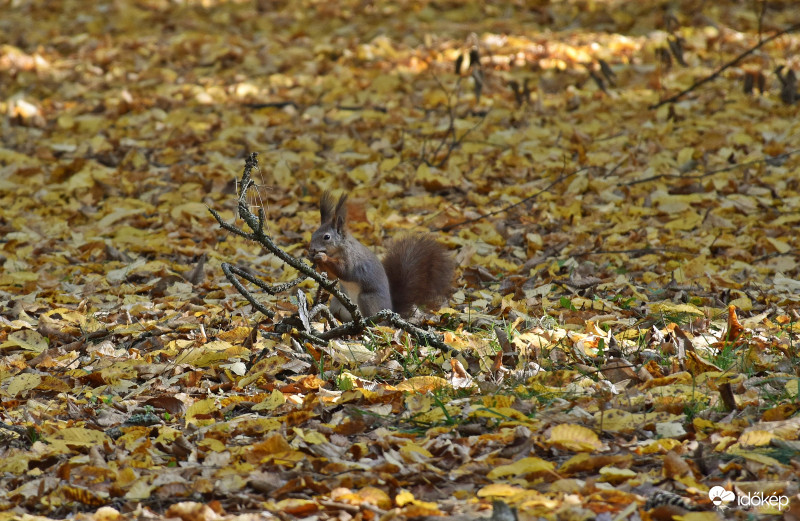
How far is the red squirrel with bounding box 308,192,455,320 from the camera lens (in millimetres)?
3852

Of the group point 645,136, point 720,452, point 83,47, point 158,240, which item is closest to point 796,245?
point 645,136

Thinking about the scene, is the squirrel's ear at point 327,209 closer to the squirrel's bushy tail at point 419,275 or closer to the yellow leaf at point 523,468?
the squirrel's bushy tail at point 419,275

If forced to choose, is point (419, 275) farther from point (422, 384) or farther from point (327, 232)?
point (422, 384)

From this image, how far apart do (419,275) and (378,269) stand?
0.63 ft

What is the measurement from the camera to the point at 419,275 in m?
3.87

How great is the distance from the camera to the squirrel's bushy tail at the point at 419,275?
384 centimetres

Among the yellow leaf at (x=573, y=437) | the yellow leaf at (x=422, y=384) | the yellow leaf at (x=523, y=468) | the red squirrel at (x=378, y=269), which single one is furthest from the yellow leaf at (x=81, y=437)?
the red squirrel at (x=378, y=269)

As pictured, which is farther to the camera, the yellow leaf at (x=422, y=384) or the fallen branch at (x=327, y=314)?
the fallen branch at (x=327, y=314)

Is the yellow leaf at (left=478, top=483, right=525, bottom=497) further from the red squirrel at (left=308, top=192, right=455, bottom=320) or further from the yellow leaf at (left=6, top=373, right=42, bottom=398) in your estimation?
the red squirrel at (left=308, top=192, right=455, bottom=320)

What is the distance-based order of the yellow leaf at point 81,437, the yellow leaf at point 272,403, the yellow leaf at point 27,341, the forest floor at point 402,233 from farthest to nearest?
the yellow leaf at point 27,341 < the yellow leaf at point 272,403 < the yellow leaf at point 81,437 < the forest floor at point 402,233

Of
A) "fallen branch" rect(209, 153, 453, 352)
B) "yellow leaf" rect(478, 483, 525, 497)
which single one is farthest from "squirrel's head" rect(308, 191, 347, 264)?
"yellow leaf" rect(478, 483, 525, 497)

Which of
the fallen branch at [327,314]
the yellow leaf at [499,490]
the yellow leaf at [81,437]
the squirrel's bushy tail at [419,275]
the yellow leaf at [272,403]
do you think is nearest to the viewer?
the yellow leaf at [499,490]

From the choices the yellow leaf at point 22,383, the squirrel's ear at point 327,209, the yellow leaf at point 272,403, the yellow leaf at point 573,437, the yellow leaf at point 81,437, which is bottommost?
the yellow leaf at point 22,383

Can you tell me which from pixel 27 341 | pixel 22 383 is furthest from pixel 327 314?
pixel 27 341
